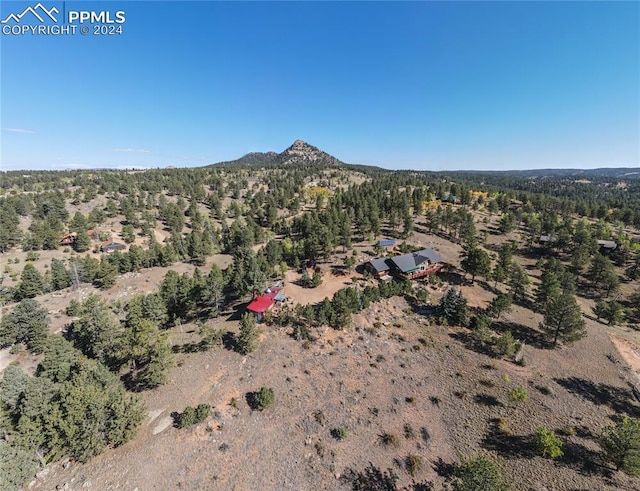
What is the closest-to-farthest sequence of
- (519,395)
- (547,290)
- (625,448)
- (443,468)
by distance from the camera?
(625,448), (443,468), (519,395), (547,290)

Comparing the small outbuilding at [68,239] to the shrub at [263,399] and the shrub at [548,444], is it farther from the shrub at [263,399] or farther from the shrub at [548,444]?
the shrub at [548,444]

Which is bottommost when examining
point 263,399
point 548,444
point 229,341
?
point 548,444

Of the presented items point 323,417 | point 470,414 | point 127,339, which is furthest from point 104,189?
point 470,414

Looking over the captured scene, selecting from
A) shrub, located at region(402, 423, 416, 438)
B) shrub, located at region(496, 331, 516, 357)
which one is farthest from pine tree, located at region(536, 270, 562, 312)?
shrub, located at region(402, 423, 416, 438)

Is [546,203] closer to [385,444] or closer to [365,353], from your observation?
[365,353]

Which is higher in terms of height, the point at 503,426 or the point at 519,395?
the point at 519,395

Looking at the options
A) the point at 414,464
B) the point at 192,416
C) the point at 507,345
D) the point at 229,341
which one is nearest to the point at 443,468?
the point at 414,464

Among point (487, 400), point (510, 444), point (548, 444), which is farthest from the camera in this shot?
point (487, 400)

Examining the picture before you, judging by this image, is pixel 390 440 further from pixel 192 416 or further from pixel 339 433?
pixel 192 416
